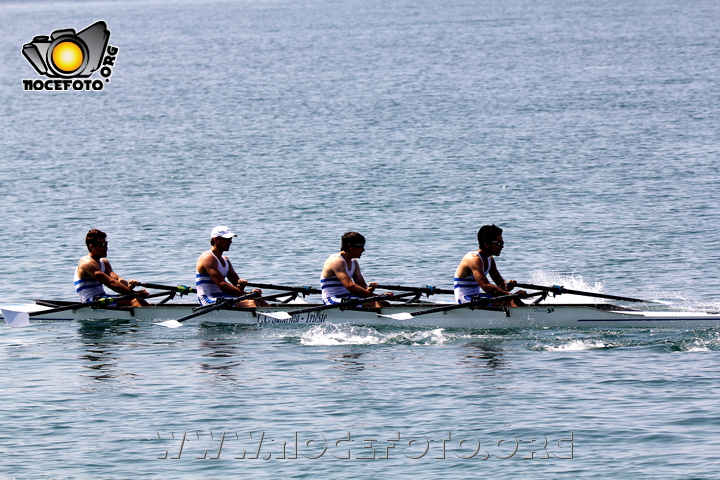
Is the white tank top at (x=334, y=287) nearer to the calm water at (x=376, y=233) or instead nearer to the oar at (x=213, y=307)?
the calm water at (x=376, y=233)

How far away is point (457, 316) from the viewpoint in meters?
21.1

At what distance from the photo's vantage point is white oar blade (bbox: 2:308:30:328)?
856 inches

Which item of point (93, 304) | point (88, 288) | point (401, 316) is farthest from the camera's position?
point (88, 288)

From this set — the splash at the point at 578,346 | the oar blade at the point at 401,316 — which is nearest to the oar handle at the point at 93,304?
the oar blade at the point at 401,316

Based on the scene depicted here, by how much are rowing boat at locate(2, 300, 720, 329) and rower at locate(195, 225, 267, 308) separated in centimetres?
27

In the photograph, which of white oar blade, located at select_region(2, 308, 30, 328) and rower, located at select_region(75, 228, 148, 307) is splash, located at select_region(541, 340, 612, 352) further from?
white oar blade, located at select_region(2, 308, 30, 328)

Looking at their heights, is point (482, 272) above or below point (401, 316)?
above

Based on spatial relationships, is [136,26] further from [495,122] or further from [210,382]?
[210,382]

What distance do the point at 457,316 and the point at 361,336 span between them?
1872mm

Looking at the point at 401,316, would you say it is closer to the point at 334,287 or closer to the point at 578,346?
the point at 334,287

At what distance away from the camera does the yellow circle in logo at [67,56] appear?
46062 mm

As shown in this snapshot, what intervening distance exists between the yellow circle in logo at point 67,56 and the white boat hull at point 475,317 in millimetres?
26166

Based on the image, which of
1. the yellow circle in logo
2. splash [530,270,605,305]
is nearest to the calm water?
splash [530,270,605,305]

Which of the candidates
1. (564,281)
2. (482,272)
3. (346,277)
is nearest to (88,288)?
(346,277)
